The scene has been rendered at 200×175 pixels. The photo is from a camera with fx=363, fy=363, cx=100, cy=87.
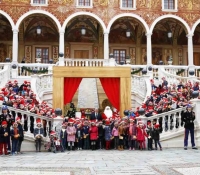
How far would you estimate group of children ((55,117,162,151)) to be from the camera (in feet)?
40.4

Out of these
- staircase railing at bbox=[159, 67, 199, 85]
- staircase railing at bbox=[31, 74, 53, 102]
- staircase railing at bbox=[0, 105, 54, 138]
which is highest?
staircase railing at bbox=[159, 67, 199, 85]

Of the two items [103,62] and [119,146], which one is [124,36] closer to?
[103,62]

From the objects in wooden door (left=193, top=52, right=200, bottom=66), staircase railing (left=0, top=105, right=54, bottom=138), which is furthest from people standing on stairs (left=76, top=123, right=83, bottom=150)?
wooden door (left=193, top=52, right=200, bottom=66)

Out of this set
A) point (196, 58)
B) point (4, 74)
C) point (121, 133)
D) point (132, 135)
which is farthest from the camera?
point (196, 58)

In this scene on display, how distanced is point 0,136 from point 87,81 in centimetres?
1178

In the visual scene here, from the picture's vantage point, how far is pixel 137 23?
29.9m

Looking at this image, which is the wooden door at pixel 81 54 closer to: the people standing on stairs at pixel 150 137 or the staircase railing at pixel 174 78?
the staircase railing at pixel 174 78

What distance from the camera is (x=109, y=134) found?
12.6m

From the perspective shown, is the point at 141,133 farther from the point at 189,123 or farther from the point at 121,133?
the point at 189,123

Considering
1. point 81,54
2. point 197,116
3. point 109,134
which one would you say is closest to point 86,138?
point 109,134

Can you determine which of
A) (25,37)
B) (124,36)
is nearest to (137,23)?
(124,36)

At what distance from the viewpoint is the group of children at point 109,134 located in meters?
12.3

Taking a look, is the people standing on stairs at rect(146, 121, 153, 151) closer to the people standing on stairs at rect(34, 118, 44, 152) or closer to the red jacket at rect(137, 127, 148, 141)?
the red jacket at rect(137, 127, 148, 141)

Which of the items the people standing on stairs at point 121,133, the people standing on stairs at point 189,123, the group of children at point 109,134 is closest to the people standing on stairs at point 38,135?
the group of children at point 109,134
